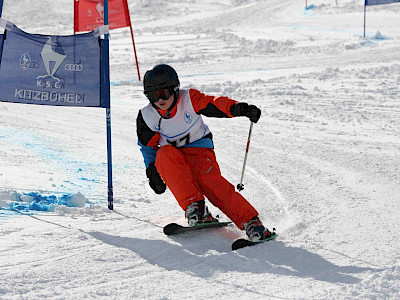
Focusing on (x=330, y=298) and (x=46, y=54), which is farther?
(x=46, y=54)

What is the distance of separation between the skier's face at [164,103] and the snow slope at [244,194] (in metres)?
0.88

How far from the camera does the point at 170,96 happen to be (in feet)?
14.0

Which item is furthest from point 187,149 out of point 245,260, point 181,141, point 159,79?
point 245,260

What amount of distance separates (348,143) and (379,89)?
435 cm

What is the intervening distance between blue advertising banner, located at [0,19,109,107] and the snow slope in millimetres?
842

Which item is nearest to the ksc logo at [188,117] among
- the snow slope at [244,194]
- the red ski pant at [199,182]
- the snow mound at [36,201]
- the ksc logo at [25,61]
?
the red ski pant at [199,182]

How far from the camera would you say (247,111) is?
416 cm

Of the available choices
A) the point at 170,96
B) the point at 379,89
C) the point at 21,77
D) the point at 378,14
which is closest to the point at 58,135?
the point at 21,77

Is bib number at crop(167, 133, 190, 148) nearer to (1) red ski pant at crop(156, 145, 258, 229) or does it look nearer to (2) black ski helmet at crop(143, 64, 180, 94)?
(1) red ski pant at crop(156, 145, 258, 229)

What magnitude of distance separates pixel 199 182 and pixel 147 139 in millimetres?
509

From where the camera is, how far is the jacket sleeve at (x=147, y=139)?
4473 millimetres

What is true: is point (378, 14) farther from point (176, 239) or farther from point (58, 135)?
point (176, 239)

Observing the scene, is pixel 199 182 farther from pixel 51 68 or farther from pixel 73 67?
pixel 51 68

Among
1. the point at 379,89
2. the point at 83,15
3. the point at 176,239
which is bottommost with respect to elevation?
the point at 176,239
